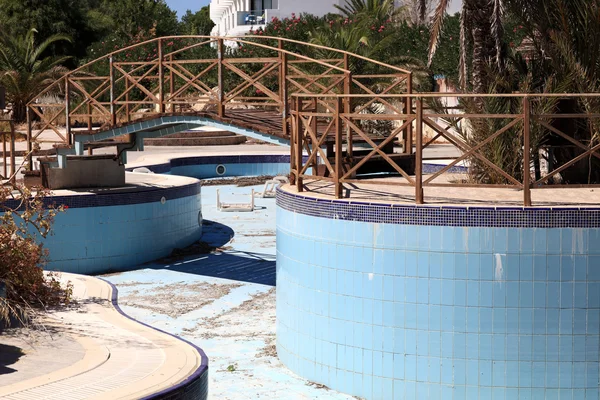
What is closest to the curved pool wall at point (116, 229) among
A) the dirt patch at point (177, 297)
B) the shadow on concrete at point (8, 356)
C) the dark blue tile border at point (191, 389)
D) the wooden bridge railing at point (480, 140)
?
the dirt patch at point (177, 297)

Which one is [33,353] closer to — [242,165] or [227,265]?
[227,265]

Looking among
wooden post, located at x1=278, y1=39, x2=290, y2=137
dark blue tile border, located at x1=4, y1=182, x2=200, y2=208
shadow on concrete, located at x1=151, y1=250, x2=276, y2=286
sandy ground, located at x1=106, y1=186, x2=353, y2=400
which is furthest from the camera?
dark blue tile border, located at x1=4, y1=182, x2=200, y2=208

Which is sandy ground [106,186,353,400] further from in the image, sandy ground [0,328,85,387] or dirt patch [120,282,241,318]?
sandy ground [0,328,85,387]

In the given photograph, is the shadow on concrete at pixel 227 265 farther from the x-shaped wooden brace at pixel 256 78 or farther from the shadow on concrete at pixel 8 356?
the shadow on concrete at pixel 8 356

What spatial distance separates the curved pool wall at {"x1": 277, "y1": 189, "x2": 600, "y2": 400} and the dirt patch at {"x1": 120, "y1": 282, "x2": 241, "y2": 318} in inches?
182

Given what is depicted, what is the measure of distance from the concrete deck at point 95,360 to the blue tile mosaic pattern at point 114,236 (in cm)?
651

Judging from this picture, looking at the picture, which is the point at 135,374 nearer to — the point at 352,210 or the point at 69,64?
the point at 352,210

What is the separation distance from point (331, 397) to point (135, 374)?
10.3ft

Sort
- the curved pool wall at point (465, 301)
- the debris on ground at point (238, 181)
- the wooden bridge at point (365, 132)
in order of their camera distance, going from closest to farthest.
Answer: the curved pool wall at point (465, 301), the wooden bridge at point (365, 132), the debris on ground at point (238, 181)

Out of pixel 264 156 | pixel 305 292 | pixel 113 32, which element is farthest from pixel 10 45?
pixel 305 292

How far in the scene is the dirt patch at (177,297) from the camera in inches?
586

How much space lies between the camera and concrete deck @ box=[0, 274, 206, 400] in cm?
767

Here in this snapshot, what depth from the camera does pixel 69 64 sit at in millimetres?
56219

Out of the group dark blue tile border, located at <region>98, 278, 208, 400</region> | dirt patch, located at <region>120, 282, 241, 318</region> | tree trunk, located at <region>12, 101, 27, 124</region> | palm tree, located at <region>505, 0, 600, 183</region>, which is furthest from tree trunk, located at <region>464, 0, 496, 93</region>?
tree trunk, located at <region>12, 101, 27, 124</region>
